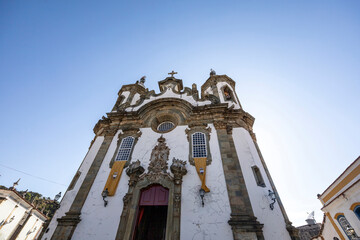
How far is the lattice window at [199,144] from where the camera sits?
1174 centimetres

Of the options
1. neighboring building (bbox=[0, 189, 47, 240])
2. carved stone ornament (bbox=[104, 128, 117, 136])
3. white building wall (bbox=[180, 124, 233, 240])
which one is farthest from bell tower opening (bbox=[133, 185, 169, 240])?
neighboring building (bbox=[0, 189, 47, 240])

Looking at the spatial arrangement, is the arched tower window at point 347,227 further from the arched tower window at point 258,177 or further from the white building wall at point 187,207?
the white building wall at point 187,207

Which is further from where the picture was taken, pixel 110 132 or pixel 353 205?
pixel 110 132

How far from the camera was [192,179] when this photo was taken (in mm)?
10312

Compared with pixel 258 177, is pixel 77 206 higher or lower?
lower

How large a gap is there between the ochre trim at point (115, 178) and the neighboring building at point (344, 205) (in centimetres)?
1485

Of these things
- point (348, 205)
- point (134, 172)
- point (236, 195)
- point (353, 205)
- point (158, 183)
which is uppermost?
point (134, 172)

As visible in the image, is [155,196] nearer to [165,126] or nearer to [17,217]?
[165,126]

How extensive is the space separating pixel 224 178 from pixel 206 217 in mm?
2463

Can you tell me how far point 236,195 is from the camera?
9.25 m

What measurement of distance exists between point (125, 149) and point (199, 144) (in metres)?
5.81

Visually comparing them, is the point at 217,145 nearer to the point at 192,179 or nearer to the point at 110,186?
the point at 192,179

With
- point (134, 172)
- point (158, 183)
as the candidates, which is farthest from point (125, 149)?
point (158, 183)

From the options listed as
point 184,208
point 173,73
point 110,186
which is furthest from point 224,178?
point 173,73
